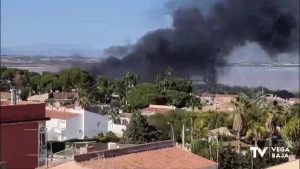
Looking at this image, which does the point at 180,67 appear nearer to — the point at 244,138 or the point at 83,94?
the point at 83,94

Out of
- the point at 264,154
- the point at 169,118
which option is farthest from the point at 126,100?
the point at 264,154

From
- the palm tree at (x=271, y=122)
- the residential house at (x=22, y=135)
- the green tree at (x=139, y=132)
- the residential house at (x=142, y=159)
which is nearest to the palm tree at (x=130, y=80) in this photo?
Result: the green tree at (x=139, y=132)

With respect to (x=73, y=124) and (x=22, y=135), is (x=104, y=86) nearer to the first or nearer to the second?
(x=73, y=124)

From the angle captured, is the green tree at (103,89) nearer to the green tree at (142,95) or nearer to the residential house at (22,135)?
the green tree at (142,95)

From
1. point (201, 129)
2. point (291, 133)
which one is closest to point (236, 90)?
point (201, 129)

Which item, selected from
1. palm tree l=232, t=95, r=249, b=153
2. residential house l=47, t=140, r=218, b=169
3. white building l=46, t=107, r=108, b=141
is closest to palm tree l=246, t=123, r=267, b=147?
palm tree l=232, t=95, r=249, b=153

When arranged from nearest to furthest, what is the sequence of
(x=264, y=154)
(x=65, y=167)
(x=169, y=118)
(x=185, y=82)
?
(x=65, y=167) → (x=264, y=154) → (x=169, y=118) → (x=185, y=82)
